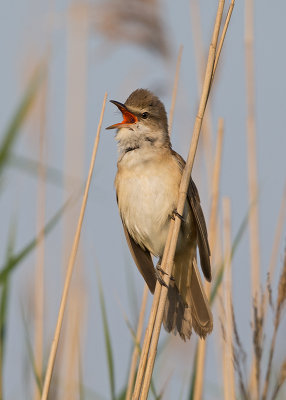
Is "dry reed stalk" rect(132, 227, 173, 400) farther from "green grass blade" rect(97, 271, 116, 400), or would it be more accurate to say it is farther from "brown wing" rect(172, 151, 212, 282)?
"brown wing" rect(172, 151, 212, 282)

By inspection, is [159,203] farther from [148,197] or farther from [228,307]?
[228,307]

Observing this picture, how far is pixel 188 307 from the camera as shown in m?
2.99

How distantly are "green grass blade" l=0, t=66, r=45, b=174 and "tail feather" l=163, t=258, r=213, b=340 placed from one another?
1102 millimetres

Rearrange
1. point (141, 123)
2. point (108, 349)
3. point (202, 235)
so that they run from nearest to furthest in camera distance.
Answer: point (108, 349)
point (202, 235)
point (141, 123)

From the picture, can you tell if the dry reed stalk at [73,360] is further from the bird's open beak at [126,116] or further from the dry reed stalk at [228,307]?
the bird's open beak at [126,116]

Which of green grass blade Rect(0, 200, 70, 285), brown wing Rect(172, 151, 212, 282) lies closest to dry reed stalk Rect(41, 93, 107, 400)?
green grass blade Rect(0, 200, 70, 285)

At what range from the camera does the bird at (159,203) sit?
2932mm

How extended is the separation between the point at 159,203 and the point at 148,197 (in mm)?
67

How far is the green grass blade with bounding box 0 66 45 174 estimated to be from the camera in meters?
2.39

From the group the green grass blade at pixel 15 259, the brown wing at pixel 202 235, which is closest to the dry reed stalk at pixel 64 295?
the green grass blade at pixel 15 259

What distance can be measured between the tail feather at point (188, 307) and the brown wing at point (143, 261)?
138 mm

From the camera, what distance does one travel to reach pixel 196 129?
2172 mm

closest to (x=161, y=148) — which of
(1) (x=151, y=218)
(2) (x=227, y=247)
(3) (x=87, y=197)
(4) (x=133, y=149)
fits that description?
(4) (x=133, y=149)

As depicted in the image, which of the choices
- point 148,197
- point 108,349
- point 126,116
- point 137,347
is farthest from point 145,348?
point 126,116
